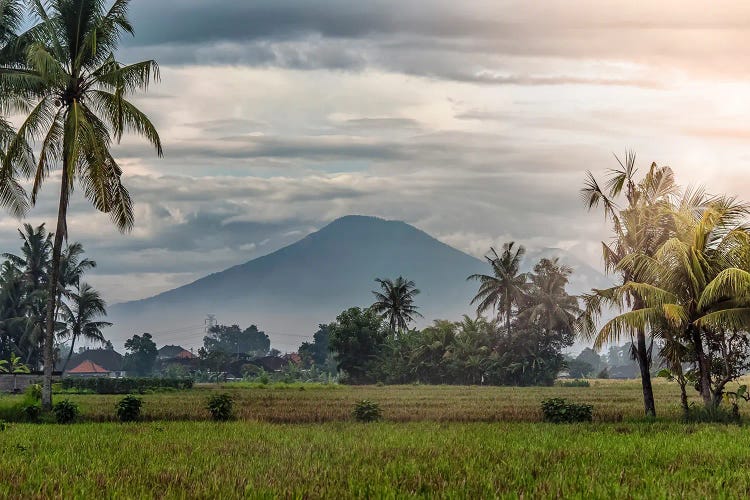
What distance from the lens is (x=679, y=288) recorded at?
25375 mm

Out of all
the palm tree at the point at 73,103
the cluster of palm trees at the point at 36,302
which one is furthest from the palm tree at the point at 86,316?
the palm tree at the point at 73,103

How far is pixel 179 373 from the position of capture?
11988 centimetres

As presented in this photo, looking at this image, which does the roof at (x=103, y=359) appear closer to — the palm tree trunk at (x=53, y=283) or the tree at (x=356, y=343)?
the tree at (x=356, y=343)

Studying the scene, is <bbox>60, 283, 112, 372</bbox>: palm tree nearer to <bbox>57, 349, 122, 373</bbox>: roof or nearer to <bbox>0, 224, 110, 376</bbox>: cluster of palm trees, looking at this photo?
<bbox>0, 224, 110, 376</bbox>: cluster of palm trees

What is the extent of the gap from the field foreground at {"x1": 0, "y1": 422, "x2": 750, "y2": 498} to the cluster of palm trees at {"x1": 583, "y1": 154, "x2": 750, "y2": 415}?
371 cm

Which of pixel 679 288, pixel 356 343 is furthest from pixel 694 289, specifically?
pixel 356 343

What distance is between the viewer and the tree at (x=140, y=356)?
144500 millimetres

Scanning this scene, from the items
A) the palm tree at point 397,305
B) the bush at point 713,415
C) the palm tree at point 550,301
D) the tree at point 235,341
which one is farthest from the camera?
the tree at point 235,341

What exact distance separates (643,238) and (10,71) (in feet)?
70.6

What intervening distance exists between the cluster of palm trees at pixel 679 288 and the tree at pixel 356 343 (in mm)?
58727

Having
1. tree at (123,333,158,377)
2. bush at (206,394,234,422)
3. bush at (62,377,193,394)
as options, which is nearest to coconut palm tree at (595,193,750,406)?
bush at (206,394,234,422)

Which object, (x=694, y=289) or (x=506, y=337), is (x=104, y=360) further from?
(x=694, y=289)

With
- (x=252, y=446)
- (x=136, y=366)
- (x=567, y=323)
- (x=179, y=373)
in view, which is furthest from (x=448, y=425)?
(x=136, y=366)

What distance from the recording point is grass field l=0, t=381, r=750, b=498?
11.9m
